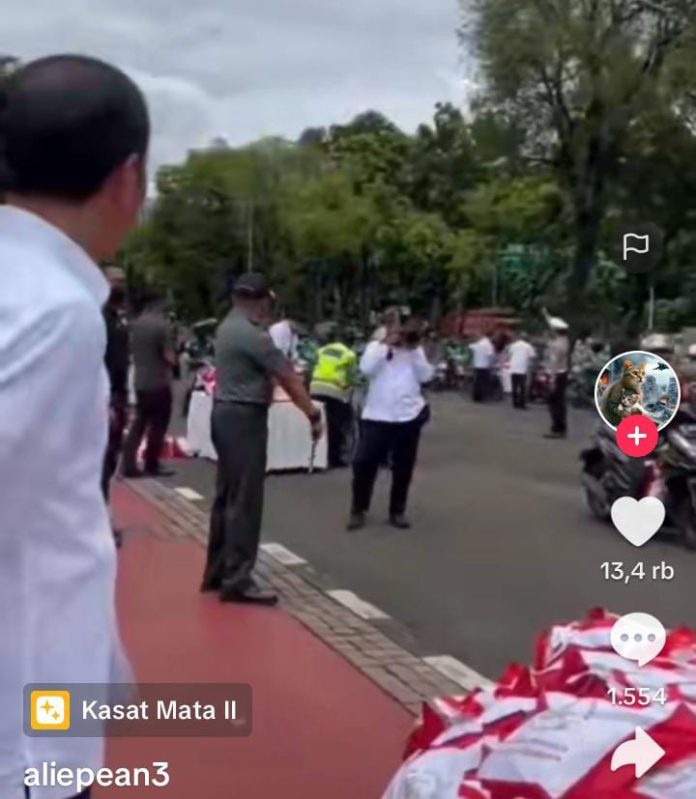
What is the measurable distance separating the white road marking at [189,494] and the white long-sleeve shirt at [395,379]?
1.99m

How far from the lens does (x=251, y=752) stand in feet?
13.5

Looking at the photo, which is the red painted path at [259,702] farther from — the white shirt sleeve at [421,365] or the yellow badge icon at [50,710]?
the white shirt sleeve at [421,365]

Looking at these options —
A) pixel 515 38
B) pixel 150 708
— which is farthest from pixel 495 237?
pixel 150 708

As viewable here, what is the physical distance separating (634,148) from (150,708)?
1249 millimetres

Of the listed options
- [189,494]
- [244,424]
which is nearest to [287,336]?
[189,494]

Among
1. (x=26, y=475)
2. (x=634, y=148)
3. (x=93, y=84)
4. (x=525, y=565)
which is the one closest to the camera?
(x=26, y=475)

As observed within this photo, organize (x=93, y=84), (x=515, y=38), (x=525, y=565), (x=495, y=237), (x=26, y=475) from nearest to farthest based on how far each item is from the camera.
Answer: (x=26, y=475)
(x=93, y=84)
(x=515, y=38)
(x=495, y=237)
(x=525, y=565)

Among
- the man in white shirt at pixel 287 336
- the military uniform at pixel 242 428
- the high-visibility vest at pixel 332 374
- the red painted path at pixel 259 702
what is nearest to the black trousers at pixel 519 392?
the military uniform at pixel 242 428

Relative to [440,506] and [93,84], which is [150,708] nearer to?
[93,84]

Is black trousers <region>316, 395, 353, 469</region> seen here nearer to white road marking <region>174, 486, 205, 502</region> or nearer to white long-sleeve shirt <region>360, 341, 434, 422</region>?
white road marking <region>174, 486, 205, 502</region>

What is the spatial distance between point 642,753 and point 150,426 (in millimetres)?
9759

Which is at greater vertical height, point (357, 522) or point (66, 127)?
point (66, 127)

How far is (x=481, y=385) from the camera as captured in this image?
32.6 ft

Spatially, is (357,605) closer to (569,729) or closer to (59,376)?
(569,729)
